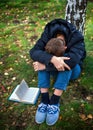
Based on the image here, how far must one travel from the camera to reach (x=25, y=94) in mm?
5055

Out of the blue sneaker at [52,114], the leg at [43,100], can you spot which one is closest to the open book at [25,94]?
the leg at [43,100]

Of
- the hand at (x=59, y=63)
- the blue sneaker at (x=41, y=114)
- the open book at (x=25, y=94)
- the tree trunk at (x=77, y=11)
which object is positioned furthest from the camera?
the tree trunk at (x=77, y=11)

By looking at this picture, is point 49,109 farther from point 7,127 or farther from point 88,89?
point 88,89

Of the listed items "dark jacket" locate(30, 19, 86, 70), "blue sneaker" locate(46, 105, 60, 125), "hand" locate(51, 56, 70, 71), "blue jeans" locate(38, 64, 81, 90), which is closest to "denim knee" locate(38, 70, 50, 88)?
"blue jeans" locate(38, 64, 81, 90)

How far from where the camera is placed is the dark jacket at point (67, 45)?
14.3ft

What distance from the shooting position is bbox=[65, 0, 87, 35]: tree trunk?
5574mm

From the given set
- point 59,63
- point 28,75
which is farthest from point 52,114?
point 28,75

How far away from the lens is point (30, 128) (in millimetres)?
4395

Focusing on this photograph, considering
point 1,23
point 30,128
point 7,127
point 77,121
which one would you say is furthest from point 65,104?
point 1,23

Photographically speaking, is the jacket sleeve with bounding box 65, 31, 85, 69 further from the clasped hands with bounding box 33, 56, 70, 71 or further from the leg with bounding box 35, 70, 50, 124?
the leg with bounding box 35, 70, 50, 124

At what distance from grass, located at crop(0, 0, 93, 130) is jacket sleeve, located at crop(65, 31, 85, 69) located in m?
0.83

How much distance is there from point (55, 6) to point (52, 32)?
5.78 metres

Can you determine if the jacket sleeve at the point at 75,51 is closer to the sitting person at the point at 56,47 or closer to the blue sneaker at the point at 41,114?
the sitting person at the point at 56,47

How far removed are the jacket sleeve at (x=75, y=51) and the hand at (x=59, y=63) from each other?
99mm
